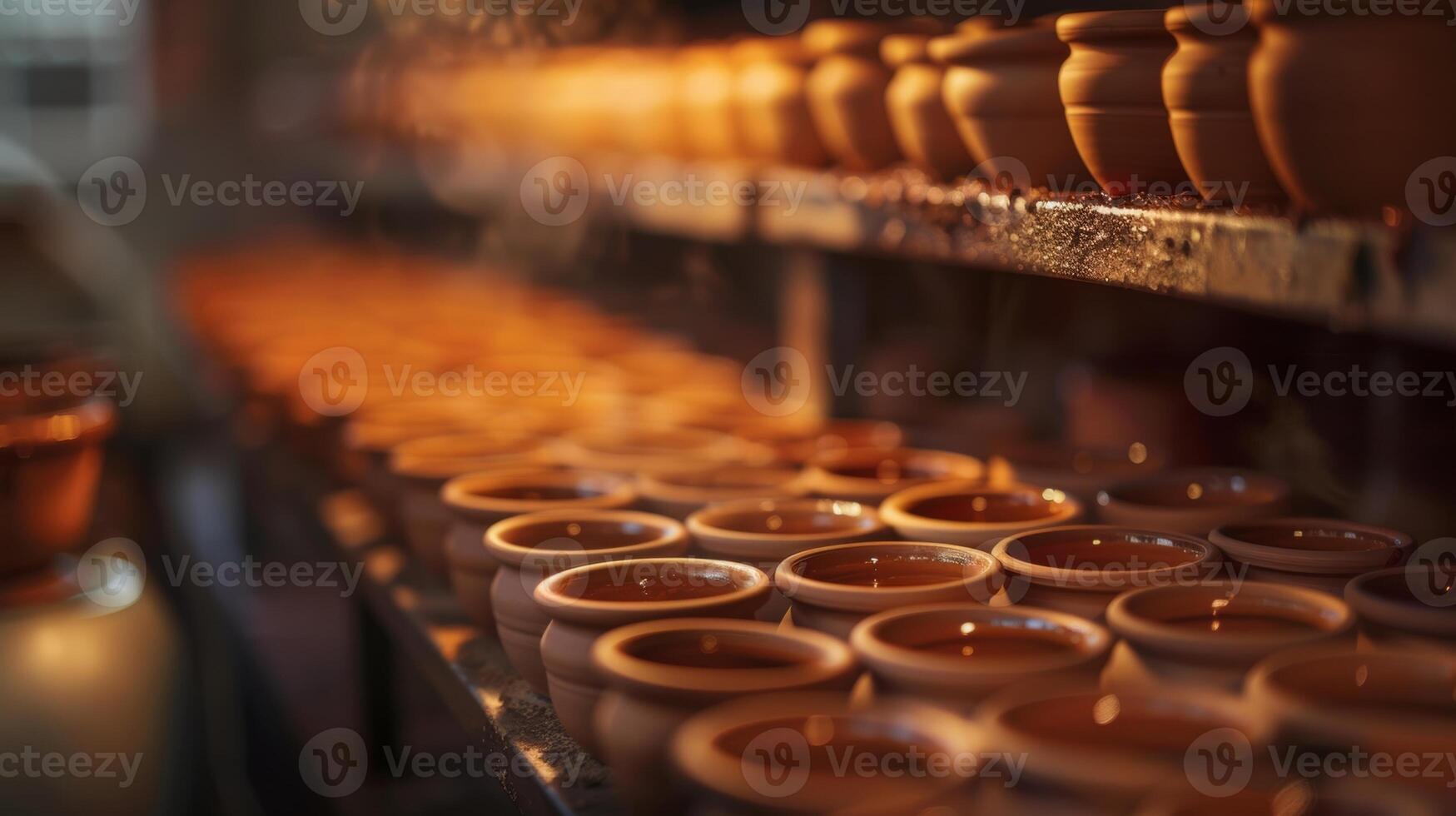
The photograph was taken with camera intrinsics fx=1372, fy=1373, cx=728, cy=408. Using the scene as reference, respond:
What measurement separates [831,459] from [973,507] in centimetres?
34

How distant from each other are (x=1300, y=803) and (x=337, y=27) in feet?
24.5

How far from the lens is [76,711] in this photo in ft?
7.52

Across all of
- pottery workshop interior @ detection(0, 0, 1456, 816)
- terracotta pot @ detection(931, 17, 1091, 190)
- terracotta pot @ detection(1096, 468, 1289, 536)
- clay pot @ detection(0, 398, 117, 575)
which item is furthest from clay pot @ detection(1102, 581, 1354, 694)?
clay pot @ detection(0, 398, 117, 575)

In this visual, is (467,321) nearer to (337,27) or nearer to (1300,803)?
(1300,803)

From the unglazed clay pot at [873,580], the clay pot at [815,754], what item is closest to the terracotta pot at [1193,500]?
the unglazed clay pot at [873,580]

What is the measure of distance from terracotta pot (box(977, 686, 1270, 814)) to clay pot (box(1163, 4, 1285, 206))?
45cm

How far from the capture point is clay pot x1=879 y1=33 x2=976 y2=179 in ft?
5.17

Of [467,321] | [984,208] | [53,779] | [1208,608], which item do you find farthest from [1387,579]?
[467,321]

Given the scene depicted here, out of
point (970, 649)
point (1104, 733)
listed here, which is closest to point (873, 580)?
point (970, 649)

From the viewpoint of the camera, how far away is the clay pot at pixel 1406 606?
3.31 feet

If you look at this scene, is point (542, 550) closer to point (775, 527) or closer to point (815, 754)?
point (775, 527)

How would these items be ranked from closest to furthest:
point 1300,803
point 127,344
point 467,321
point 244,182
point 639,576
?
point 1300,803, point 639,576, point 467,321, point 127,344, point 244,182

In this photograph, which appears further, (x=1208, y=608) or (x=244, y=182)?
(x=244, y=182)

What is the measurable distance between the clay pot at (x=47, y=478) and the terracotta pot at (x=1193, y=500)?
1.81 metres
